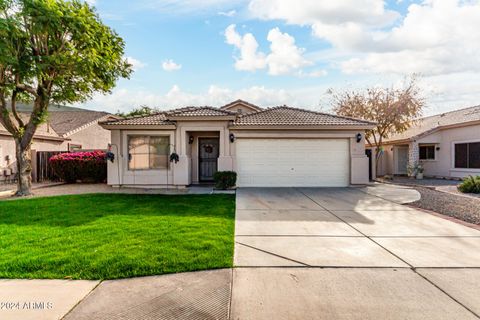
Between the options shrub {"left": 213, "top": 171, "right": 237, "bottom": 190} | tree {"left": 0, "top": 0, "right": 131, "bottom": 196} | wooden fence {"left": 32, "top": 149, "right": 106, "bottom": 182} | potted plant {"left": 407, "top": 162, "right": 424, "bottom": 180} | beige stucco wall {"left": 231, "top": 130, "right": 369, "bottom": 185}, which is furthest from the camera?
potted plant {"left": 407, "top": 162, "right": 424, "bottom": 180}

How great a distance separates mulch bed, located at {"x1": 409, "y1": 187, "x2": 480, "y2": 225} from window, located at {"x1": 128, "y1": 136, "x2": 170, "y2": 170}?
34.9 feet

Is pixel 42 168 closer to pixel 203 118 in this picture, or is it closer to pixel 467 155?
pixel 203 118

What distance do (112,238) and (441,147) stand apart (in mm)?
20713

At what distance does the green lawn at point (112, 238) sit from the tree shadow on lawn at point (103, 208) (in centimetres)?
2

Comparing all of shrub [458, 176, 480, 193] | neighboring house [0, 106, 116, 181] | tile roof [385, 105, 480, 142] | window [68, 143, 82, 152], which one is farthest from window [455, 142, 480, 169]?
window [68, 143, 82, 152]

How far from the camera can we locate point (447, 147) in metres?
17.0

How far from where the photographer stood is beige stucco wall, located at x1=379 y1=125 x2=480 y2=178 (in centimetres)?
1547

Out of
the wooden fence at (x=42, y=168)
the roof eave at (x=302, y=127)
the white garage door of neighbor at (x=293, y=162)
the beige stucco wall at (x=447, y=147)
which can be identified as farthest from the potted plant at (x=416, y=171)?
the wooden fence at (x=42, y=168)

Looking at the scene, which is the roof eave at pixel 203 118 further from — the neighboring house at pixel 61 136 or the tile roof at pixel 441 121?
the tile roof at pixel 441 121

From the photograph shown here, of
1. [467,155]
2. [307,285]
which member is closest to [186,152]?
[307,285]

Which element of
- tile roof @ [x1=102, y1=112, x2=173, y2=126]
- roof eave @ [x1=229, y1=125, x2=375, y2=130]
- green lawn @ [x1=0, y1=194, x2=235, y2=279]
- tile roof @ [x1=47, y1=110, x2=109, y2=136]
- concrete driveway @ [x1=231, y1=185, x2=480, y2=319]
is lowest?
concrete driveway @ [x1=231, y1=185, x2=480, y2=319]

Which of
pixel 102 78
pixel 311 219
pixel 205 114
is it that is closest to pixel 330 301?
pixel 311 219

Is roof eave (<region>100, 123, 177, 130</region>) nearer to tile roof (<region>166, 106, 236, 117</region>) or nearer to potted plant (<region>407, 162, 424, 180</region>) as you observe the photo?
tile roof (<region>166, 106, 236, 117</region>)

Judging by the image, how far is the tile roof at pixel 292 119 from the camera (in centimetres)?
1248
